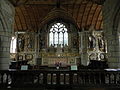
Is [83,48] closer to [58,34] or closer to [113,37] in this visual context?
[58,34]

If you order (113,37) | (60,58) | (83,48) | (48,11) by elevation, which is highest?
(48,11)

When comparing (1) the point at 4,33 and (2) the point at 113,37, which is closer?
(2) the point at 113,37

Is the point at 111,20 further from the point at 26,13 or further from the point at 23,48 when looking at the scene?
the point at 23,48

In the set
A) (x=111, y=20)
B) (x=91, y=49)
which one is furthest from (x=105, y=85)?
(x=91, y=49)

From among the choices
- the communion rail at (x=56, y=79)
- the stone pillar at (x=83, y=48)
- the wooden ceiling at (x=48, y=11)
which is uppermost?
the wooden ceiling at (x=48, y=11)

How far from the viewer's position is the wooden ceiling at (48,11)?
14.4 m

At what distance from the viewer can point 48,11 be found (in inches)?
632

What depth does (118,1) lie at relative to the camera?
616 centimetres

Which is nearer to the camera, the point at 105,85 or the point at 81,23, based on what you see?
the point at 105,85

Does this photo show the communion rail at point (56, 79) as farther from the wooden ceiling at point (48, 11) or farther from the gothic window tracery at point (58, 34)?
the gothic window tracery at point (58, 34)

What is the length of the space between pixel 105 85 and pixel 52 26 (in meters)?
15.9

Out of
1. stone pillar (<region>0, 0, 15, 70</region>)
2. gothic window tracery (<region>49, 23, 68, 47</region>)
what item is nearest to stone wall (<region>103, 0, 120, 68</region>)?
stone pillar (<region>0, 0, 15, 70</region>)

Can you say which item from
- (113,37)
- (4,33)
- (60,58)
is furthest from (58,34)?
(113,37)

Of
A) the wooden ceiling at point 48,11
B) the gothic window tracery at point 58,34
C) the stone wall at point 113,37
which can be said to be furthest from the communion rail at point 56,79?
the gothic window tracery at point 58,34
